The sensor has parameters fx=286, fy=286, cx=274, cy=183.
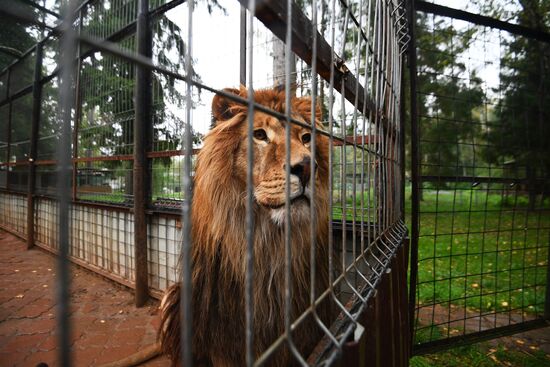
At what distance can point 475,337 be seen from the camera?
322 cm

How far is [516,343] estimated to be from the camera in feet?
11.2

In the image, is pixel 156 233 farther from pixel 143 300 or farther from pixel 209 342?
pixel 209 342

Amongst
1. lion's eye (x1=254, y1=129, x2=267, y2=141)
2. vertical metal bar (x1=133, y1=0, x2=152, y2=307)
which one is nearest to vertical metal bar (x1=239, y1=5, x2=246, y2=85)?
vertical metal bar (x1=133, y1=0, x2=152, y2=307)

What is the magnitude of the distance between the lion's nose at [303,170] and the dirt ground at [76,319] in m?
2.30

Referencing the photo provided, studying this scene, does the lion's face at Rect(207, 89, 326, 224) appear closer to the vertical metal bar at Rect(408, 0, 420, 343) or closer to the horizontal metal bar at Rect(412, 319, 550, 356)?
the vertical metal bar at Rect(408, 0, 420, 343)

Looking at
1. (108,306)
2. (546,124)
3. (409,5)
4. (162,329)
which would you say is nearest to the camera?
(162,329)

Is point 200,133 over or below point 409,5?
below

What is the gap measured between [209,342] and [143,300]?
2.66 meters

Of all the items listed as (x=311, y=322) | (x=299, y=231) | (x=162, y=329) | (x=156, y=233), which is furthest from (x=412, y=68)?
(x=156, y=233)

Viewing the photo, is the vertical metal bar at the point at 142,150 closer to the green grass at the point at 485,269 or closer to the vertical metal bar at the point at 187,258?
the green grass at the point at 485,269

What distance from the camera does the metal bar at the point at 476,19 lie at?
287 centimetres

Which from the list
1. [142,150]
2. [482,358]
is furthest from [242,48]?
[482,358]

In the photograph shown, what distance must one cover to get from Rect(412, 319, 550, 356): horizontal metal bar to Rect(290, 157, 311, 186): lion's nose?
8.76 ft

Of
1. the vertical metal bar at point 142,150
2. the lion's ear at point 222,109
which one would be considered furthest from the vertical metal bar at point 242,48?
the lion's ear at point 222,109
